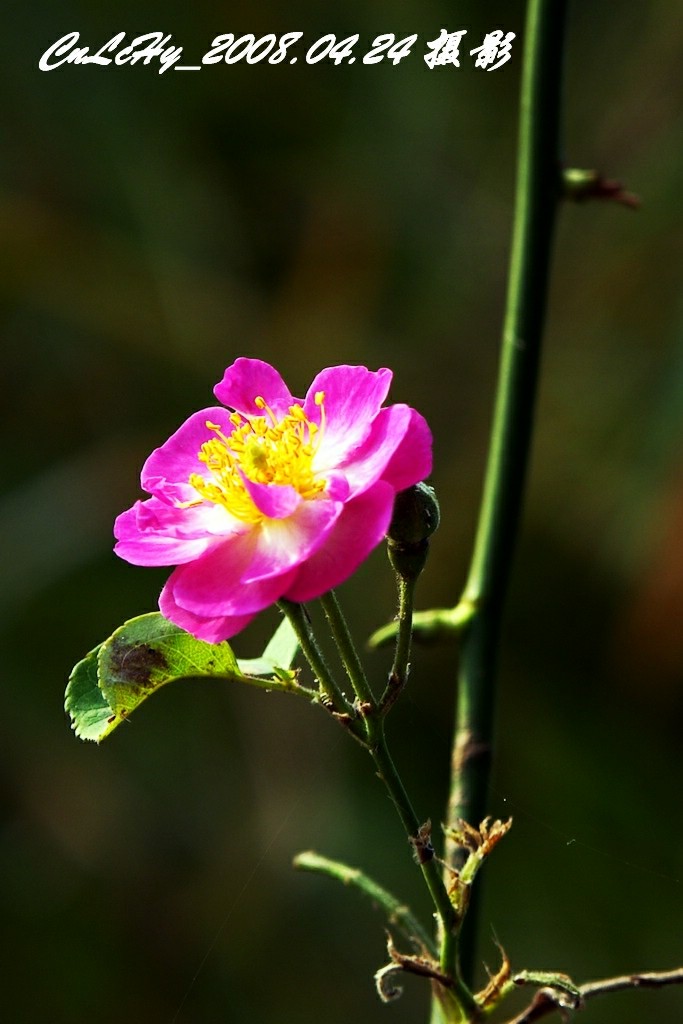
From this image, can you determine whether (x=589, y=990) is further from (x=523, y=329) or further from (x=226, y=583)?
(x=523, y=329)

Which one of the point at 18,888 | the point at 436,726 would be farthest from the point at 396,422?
the point at 18,888

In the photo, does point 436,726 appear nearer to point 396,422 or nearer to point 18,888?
point 18,888

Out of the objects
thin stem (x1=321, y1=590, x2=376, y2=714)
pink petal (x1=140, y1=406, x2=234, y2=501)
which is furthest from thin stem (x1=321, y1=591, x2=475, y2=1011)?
pink petal (x1=140, y1=406, x2=234, y2=501)

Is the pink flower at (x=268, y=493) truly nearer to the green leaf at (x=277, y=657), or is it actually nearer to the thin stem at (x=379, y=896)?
the green leaf at (x=277, y=657)

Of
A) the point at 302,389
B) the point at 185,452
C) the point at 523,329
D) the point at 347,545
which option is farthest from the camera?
the point at 302,389

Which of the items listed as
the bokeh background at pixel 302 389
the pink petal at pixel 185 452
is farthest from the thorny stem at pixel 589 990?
the bokeh background at pixel 302 389

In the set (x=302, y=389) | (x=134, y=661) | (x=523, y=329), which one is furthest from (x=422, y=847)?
(x=302, y=389)

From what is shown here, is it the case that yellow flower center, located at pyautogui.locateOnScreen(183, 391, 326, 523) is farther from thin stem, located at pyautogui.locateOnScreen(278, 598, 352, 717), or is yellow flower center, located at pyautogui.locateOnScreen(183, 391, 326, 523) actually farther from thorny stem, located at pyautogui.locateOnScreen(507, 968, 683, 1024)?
thorny stem, located at pyautogui.locateOnScreen(507, 968, 683, 1024)
